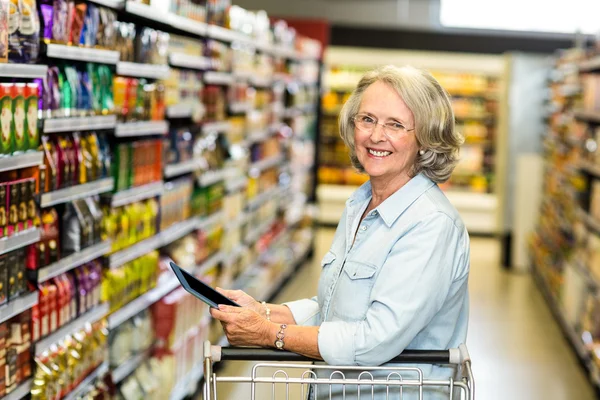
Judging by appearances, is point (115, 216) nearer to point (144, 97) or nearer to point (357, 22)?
point (144, 97)

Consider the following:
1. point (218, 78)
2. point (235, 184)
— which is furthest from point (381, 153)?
point (235, 184)

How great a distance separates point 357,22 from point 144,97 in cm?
996

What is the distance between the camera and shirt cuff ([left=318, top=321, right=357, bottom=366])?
2.51 metres

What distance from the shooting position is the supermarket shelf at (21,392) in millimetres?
3344

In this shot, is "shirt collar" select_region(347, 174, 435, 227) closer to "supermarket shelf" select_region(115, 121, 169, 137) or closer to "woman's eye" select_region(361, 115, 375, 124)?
"woman's eye" select_region(361, 115, 375, 124)

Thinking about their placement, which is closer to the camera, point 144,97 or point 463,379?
point 463,379

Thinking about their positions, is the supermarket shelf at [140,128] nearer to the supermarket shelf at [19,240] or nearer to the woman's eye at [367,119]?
the supermarket shelf at [19,240]

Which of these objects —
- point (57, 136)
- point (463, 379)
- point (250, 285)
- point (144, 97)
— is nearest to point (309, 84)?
point (250, 285)

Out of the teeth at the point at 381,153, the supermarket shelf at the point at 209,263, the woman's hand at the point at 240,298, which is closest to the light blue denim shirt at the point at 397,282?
the teeth at the point at 381,153

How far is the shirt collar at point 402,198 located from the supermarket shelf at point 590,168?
5.06 metres

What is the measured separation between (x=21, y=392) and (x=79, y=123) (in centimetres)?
106

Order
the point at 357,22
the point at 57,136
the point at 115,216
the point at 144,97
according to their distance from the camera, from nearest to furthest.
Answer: the point at 57,136 < the point at 115,216 < the point at 144,97 < the point at 357,22

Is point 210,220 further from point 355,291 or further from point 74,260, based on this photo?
point 355,291

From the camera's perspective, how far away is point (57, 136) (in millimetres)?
3809
